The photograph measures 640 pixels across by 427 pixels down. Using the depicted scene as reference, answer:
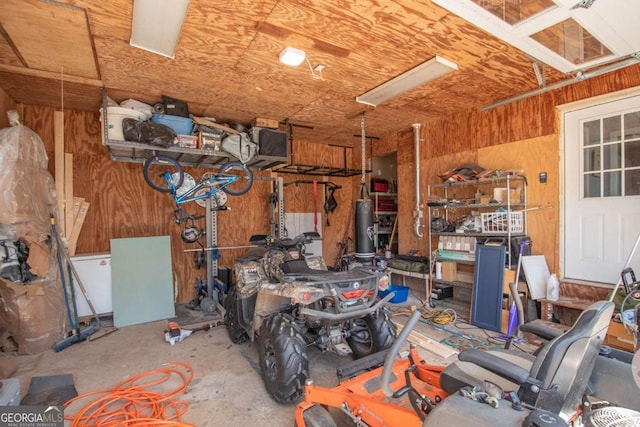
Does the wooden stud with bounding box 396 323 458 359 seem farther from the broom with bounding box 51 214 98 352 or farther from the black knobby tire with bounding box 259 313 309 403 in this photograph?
the broom with bounding box 51 214 98 352

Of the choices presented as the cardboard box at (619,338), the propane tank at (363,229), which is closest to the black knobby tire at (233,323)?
the propane tank at (363,229)

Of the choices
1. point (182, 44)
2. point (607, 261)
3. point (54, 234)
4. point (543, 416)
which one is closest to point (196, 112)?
point (182, 44)

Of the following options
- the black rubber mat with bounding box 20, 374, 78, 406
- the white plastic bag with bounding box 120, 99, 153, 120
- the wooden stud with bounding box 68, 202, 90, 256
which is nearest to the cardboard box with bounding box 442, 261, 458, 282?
the black rubber mat with bounding box 20, 374, 78, 406

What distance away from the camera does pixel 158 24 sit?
95.6 inches

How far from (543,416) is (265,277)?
2.73m

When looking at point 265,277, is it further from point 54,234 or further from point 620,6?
point 620,6

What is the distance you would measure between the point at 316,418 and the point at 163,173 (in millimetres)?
3997

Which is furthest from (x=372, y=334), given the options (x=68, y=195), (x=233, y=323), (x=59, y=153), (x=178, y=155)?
(x=59, y=153)

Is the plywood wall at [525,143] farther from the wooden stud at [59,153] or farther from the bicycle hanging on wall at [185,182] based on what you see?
the wooden stud at [59,153]

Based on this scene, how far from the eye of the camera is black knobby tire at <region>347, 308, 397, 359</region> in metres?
2.67

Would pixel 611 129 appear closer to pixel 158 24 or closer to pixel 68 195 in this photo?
pixel 158 24

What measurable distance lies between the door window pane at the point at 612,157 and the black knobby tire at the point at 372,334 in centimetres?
288

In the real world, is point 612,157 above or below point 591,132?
below

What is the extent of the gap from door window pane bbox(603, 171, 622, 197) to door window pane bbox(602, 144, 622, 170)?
0.07 metres
